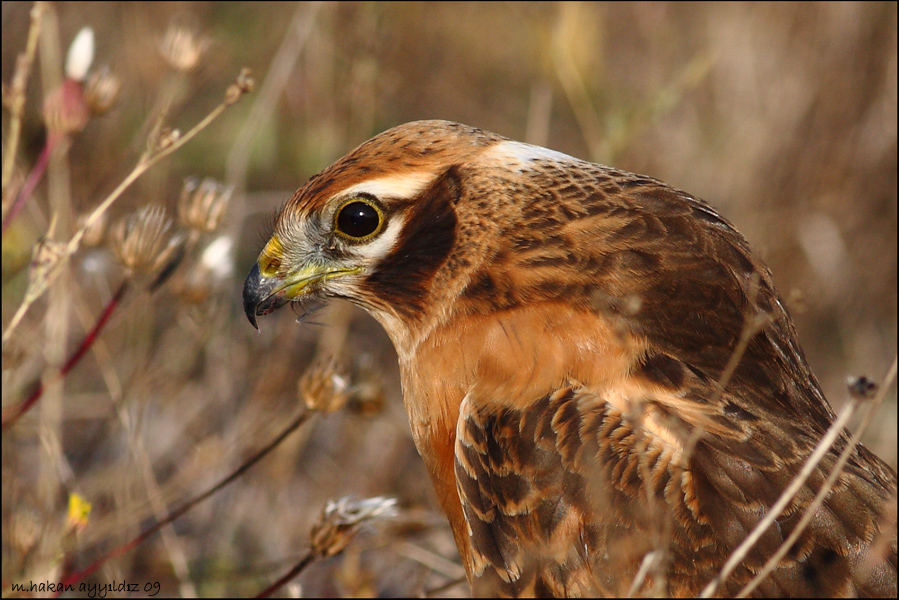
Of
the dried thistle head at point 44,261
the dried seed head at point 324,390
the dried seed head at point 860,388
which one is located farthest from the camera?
the dried seed head at point 324,390

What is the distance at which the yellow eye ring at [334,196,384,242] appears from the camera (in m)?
3.61

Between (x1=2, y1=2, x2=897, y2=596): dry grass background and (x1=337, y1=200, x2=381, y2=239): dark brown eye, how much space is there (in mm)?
657

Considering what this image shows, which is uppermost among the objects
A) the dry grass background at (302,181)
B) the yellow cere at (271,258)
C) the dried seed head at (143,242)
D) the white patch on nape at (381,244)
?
the white patch on nape at (381,244)

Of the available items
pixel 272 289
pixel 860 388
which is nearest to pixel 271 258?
pixel 272 289

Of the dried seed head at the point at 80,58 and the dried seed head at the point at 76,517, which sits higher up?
the dried seed head at the point at 80,58

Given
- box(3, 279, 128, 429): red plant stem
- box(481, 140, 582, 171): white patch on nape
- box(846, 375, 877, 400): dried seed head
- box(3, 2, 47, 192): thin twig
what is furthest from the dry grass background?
box(846, 375, 877, 400): dried seed head

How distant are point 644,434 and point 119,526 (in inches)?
90.8

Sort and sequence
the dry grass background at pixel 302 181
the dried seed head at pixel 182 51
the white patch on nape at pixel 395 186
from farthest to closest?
the dry grass background at pixel 302 181
the dried seed head at pixel 182 51
the white patch on nape at pixel 395 186

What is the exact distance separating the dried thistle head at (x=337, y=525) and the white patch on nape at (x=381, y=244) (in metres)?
0.86

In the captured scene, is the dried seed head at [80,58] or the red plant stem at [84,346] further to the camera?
the dried seed head at [80,58]

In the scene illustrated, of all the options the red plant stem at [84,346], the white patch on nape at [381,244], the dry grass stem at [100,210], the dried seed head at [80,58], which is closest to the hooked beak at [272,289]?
the white patch on nape at [381,244]

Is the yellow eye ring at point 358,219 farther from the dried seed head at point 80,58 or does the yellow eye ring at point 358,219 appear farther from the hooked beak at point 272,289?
the dried seed head at point 80,58

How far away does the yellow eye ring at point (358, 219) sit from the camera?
3605 millimetres

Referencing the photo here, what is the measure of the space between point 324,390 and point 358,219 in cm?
62
